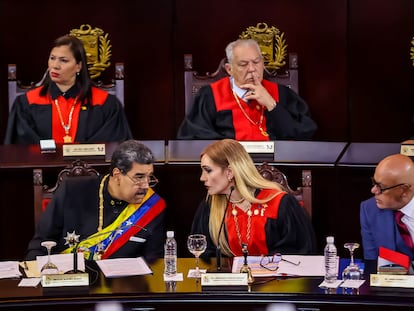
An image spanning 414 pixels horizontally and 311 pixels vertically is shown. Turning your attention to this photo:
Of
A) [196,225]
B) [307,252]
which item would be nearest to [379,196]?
[307,252]

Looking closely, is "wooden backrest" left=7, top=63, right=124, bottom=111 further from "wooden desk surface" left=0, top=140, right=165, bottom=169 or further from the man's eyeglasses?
the man's eyeglasses

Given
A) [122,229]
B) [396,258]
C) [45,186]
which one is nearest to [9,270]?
[122,229]

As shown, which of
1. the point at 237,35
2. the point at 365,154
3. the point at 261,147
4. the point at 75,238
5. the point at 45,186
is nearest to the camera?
the point at 75,238

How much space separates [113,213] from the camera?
514 centimetres

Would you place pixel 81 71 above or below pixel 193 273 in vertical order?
above

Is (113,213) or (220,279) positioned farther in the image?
(113,213)

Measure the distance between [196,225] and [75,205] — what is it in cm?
62

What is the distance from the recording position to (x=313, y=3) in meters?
7.93

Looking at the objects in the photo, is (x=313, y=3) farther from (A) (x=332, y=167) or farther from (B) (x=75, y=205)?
(B) (x=75, y=205)

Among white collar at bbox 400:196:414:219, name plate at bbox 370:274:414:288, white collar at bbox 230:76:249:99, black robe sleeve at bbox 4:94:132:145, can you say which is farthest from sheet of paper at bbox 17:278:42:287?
white collar at bbox 230:76:249:99

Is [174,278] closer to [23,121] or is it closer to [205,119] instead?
[205,119]

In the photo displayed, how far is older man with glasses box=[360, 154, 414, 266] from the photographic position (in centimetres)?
484

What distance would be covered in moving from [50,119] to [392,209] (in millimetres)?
2843

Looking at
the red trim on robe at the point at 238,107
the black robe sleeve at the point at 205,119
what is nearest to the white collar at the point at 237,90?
the red trim on robe at the point at 238,107
